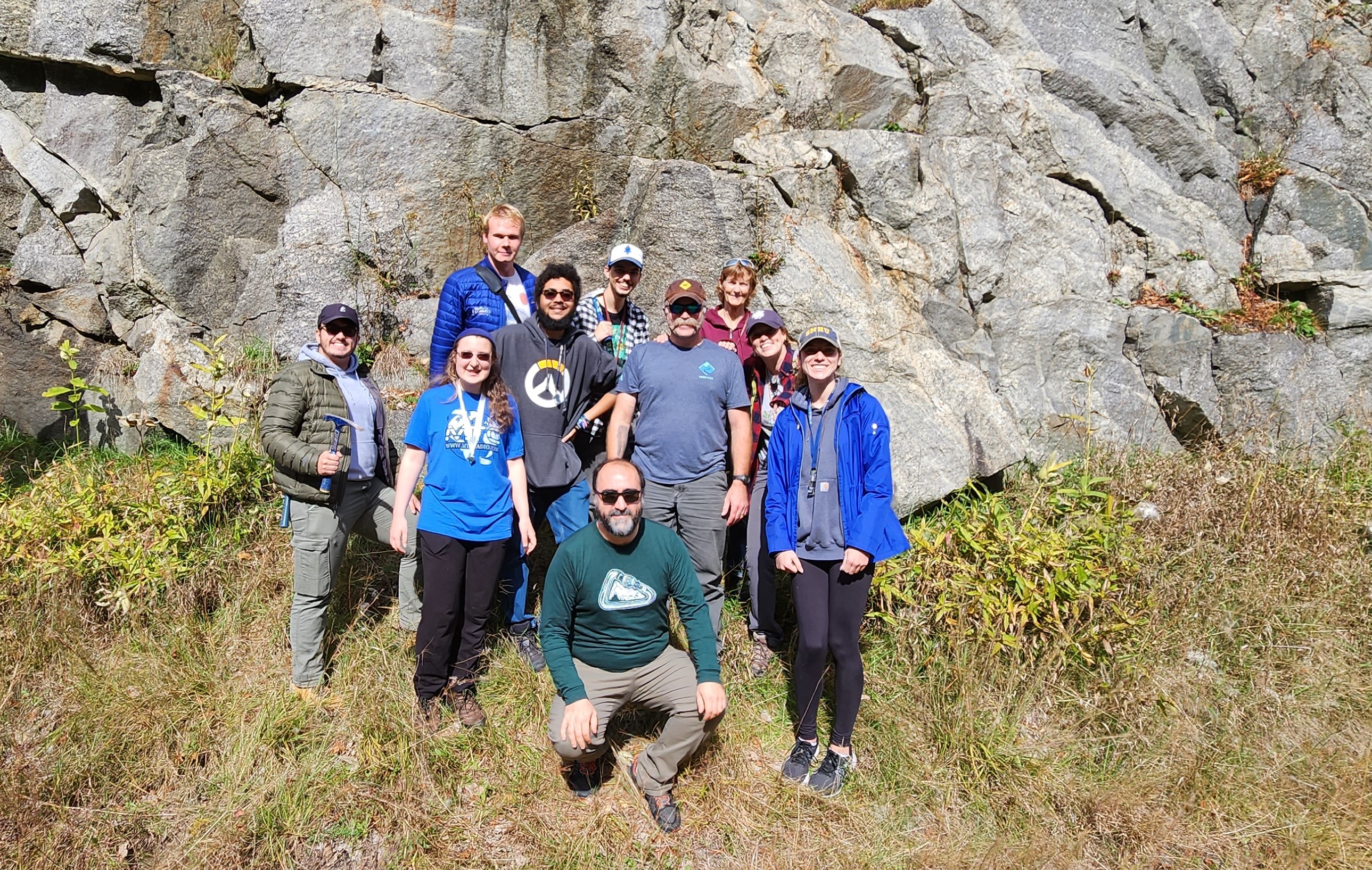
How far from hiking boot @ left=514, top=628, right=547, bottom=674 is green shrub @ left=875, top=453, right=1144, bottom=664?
82.2 inches

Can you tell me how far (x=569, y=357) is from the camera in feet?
14.1

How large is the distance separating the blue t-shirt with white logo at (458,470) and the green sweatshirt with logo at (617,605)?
1.96ft

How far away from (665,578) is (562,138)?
5.27m

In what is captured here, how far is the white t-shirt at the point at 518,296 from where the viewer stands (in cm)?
466

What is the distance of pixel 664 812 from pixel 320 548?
2277 mm

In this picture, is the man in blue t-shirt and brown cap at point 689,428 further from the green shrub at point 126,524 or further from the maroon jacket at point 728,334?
the green shrub at point 126,524

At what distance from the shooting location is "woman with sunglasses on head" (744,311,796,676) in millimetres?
4520

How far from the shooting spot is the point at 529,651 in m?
4.44

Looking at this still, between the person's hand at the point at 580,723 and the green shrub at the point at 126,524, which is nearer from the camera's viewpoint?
the person's hand at the point at 580,723

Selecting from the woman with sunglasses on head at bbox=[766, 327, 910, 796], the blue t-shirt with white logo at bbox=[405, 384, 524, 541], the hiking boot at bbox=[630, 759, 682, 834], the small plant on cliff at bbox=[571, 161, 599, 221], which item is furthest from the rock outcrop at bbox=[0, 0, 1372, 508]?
the hiking boot at bbox=[630, 759, 682, 834]

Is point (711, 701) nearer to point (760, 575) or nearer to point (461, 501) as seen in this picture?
point (760, 575)

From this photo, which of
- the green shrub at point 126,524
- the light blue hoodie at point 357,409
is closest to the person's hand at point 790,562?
the light blue hoodie at point 357,409

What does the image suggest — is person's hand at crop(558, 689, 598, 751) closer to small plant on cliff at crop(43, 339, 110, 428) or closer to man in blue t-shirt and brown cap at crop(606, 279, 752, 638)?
man in blue t-shirt and brown cap at crop(606, 279, 752, 638)

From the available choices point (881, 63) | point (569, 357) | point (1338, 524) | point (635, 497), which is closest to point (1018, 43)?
point (881, 63)
